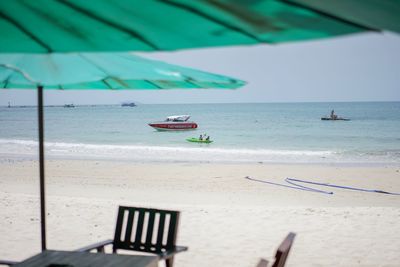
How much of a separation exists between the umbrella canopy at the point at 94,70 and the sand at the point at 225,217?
8.57 ft

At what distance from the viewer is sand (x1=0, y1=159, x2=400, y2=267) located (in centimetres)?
525

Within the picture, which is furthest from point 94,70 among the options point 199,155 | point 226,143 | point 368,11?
point 226,143

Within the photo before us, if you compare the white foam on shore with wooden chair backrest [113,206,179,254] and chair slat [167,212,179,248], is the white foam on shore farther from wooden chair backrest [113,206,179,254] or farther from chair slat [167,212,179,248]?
chair slat [167,212,179,248]

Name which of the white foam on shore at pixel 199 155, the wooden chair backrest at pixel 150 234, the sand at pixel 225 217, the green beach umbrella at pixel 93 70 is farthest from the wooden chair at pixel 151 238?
the white foam on shore at pixel 199 155

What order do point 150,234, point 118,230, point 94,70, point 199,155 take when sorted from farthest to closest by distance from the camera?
point 199,155
point 118,230
point 150,234
point 94,70

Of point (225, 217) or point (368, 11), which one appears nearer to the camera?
point (368, 11)

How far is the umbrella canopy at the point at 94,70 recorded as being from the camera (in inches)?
99.2

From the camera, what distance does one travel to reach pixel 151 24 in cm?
123

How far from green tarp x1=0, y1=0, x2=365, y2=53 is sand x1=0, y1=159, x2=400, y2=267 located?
3.80m

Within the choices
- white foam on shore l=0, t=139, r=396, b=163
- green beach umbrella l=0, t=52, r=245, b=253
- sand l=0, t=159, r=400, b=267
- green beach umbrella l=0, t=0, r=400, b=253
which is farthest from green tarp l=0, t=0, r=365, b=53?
white foam on shore l=0, t=139, r=396, b=163

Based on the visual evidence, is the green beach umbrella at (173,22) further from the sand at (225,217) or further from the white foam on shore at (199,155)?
the white foam on shore at (199,155)

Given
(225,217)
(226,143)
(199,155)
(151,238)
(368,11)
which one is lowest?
(225,217)

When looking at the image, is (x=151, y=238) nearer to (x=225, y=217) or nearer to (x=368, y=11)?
(x=368, y=11)

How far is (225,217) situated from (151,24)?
604 centimetres
